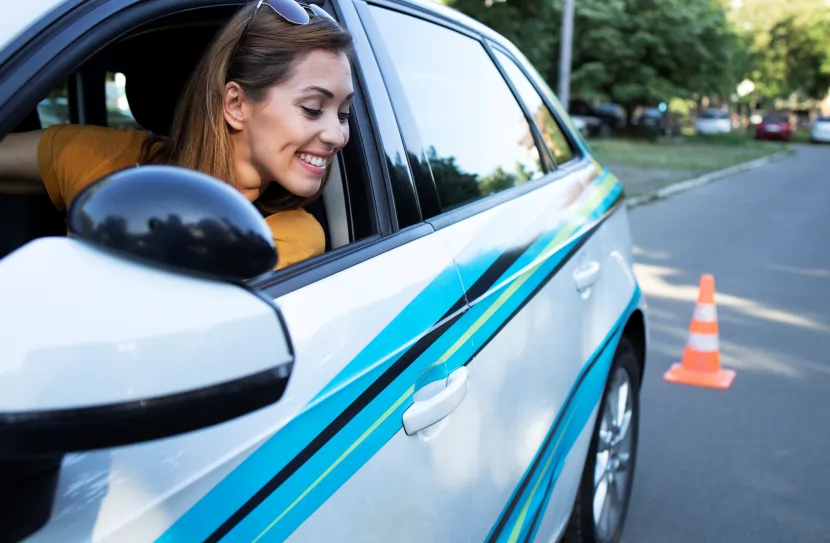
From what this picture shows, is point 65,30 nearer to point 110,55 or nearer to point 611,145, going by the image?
point 110,55

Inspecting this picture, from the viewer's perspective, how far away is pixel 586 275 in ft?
8.35

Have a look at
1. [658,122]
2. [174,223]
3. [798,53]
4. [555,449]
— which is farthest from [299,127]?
[798,53]

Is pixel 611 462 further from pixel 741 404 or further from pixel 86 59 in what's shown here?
pixel 86 59

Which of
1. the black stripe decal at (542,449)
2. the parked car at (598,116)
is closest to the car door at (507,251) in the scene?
the black stripe decal at (542,449)

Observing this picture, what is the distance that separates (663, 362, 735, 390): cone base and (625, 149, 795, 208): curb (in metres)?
3.99

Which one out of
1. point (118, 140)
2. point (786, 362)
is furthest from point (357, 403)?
point (786, 362)

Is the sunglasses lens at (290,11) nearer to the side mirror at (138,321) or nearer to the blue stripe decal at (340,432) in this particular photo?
the blue stripe decal at (340,432)

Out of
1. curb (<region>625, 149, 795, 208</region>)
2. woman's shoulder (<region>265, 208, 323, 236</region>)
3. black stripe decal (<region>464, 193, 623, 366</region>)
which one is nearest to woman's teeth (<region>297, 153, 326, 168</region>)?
woman's shoulder (<region>265, 208, 323, 236</region>)

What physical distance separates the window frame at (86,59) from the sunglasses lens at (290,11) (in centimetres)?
8

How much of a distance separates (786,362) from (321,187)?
176 inches

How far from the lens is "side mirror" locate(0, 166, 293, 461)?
743 mm

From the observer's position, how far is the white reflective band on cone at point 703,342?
4.97 meters

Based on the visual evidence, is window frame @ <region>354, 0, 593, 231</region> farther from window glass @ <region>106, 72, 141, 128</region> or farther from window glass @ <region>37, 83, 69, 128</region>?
window glass @ <region>37, 83, 69, 128</region>

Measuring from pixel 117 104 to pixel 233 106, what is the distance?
1.63 metres
